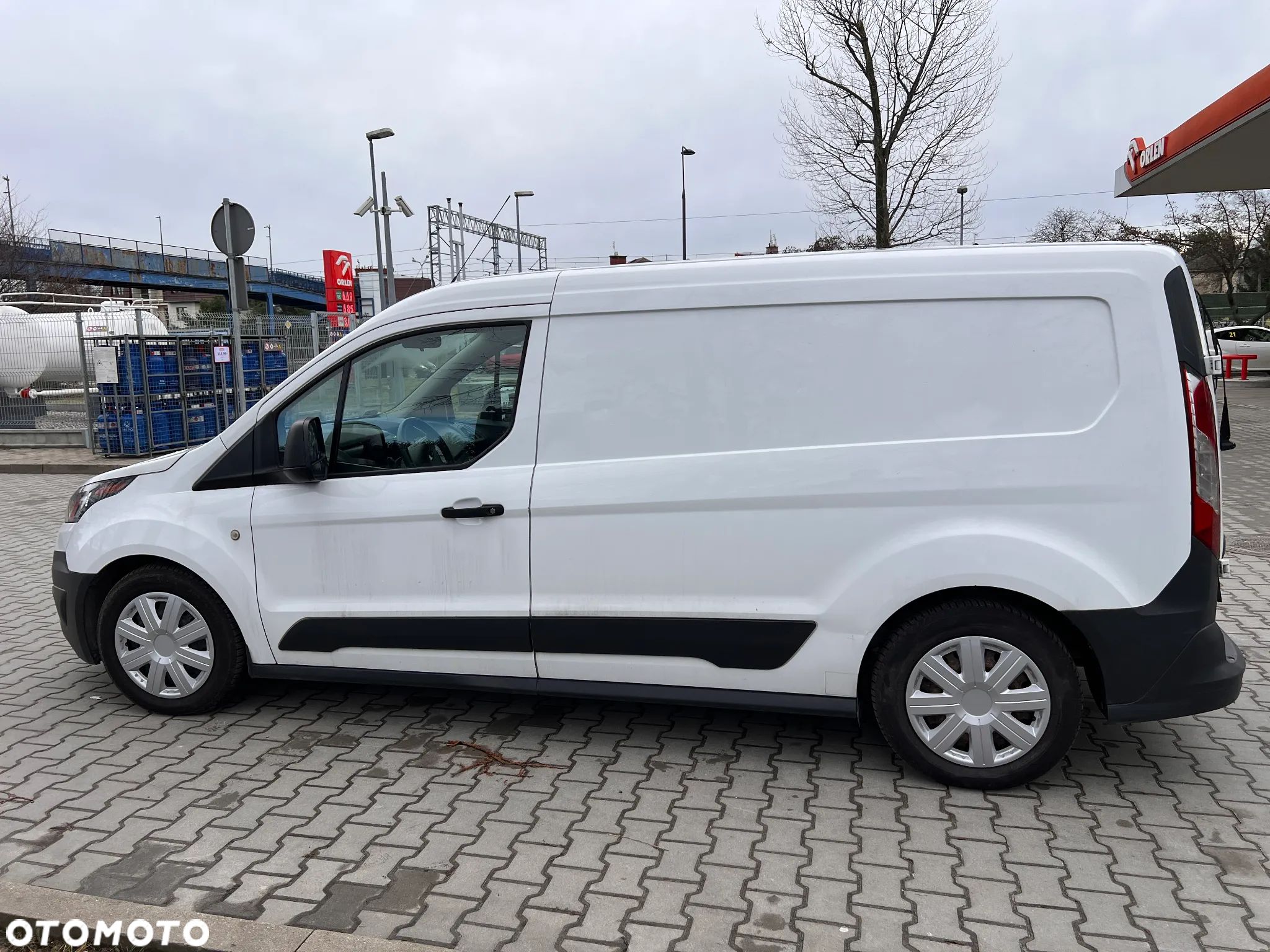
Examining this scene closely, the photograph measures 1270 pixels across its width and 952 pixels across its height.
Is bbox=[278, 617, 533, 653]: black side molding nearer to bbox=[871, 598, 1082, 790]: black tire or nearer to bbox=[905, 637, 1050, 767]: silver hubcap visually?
bbox=[871, 598, 1082, 790]: black tire

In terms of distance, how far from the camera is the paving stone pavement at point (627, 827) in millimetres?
2879

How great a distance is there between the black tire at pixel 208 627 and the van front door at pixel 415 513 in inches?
8.7

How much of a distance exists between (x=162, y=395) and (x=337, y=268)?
523 inches

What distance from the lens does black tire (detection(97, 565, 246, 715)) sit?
438cm

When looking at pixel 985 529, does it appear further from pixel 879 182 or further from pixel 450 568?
pixel 879 182

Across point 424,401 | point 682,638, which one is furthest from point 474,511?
point 682,638

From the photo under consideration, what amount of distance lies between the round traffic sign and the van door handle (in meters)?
8.29

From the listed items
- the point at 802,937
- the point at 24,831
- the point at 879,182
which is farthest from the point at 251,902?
the point at 879,182

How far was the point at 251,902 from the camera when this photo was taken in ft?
9.83

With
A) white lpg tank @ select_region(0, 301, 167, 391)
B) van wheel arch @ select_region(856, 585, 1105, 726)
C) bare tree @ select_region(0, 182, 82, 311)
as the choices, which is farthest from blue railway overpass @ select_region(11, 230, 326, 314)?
van wheel arch @ select_region(856, 585, 1105, 726)

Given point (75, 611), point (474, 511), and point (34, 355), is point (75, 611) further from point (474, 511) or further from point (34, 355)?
point (34, 355)

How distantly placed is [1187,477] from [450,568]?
267 centimetres

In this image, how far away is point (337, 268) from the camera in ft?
91.1

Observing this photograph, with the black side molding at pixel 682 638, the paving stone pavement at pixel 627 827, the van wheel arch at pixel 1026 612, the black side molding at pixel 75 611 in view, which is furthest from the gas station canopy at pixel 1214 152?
the black side molding at pixel 75 611
